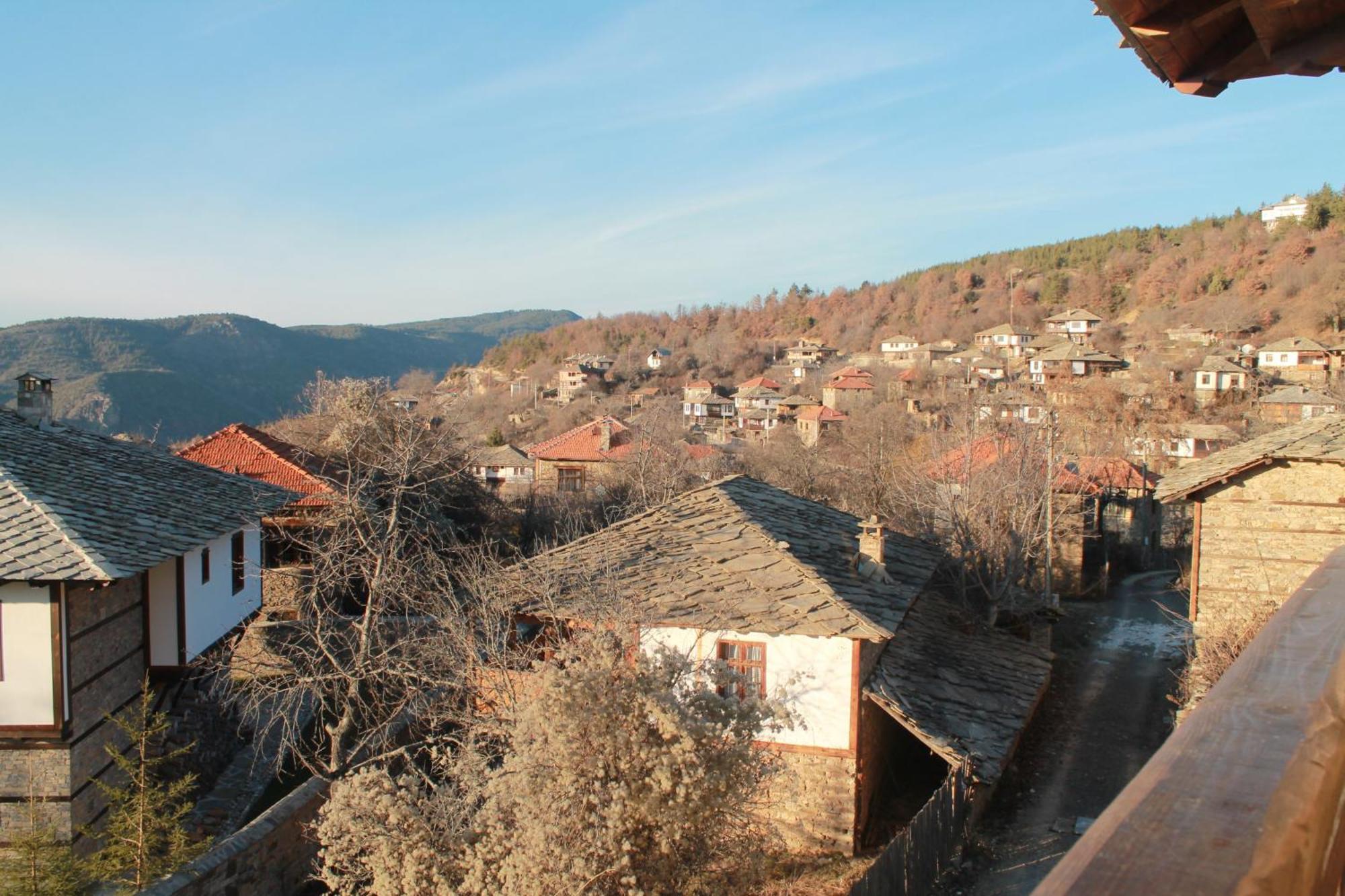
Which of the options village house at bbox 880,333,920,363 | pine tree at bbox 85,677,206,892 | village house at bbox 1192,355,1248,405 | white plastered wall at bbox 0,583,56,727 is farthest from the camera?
village house at bbox 880,333,920,363

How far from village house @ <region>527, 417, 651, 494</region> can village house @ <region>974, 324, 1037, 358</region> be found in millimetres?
Result: 64465

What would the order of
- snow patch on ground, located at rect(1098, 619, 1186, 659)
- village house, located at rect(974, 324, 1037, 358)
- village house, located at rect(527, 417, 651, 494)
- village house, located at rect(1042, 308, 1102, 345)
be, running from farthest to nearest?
village house, located at rect(974, 324, 1037, 358) → village house, located at rect(1042, 308, 1102, 345) → village house, located at rect(527, 417, 651, 494) → snow patch on ground, located at rect(1098, 619, 1186, 659)

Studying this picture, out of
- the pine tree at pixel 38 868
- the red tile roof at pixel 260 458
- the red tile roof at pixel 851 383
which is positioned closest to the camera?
the pine tree at pixel 38 868

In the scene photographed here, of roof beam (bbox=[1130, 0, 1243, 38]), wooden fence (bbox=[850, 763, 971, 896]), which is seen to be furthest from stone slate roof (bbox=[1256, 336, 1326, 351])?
roof beam (bbox=[1130, 0, 1243, 38])

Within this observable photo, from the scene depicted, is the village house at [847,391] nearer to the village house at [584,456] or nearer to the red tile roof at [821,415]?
the red tile roof at [821,415]

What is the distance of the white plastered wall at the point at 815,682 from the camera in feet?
42.9

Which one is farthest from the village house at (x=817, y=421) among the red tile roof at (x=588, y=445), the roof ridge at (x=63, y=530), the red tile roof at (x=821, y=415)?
the roof ridge at (x=63, y=530)

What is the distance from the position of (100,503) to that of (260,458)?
1337cm

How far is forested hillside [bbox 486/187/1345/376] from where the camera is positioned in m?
84.8

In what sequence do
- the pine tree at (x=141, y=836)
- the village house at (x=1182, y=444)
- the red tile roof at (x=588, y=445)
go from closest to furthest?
the pine tree at (x=141, y=836), the red tile roof at (x=588, y=445), the village house at (x=1182, y=444)

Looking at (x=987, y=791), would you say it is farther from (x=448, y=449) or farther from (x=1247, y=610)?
(x=448, y=449)

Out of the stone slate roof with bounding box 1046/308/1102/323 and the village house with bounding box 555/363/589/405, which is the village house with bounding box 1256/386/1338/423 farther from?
the village house with bounding box 555/363/589/405

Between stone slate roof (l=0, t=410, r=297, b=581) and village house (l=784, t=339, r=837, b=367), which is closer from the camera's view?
stone slate roof (l=0, t=410, r=297, b=581)

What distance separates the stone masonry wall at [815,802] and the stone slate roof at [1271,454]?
27.3 feet
